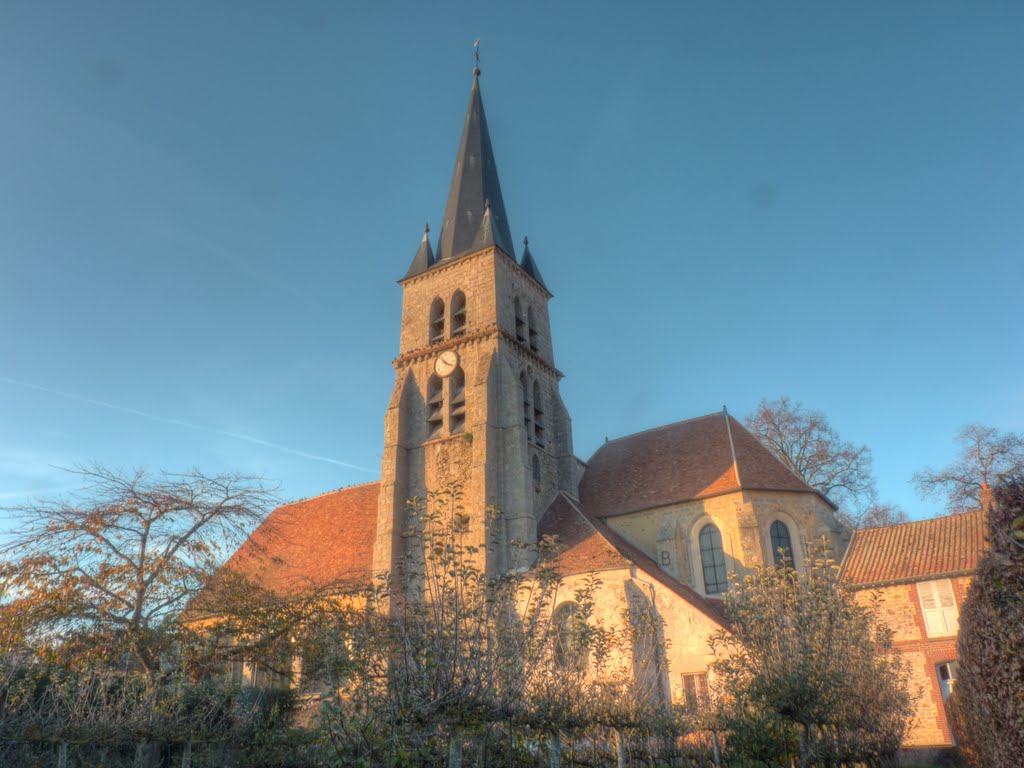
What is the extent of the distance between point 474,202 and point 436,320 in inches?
248

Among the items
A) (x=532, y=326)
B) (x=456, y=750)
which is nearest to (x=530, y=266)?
(x=532, y=326)

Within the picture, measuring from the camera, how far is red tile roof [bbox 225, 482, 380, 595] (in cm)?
2570

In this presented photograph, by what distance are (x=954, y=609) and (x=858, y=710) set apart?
9014 mm

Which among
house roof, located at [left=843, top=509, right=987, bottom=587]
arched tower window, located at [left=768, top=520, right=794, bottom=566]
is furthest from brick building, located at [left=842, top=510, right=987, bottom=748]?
arched tower window, located at [left=768, top=520, right=794, bottom=566]

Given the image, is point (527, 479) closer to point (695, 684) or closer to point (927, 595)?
point (695, 684)

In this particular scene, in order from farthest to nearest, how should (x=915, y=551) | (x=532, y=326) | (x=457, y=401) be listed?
1. (x=532, y=326)
2. (x=457, y=401)
3. (x=915, y=551)

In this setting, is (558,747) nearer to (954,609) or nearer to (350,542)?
(954,609)

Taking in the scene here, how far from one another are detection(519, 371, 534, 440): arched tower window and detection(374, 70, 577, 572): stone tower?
0.05 metres

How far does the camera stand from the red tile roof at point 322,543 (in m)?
25.7

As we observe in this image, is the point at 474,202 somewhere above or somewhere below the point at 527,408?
above

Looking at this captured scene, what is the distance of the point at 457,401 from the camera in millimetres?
25812

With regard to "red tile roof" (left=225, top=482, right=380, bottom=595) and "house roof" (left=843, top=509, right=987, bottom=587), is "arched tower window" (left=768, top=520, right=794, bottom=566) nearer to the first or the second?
"house roof" (left=843, top=509, right=987, bottom=587)

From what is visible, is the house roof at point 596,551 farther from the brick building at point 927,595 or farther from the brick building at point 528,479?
the brick building at point 927,595

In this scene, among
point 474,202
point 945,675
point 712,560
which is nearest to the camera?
point 945,675
